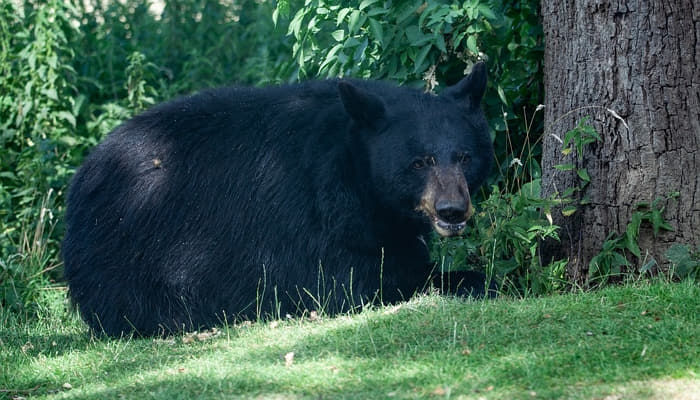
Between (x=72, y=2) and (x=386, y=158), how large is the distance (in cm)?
540

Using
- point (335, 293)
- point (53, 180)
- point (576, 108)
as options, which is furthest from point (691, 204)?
point (53, 180)

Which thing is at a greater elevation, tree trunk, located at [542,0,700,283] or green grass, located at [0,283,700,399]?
tree trunk, located at [542,0,700,283]

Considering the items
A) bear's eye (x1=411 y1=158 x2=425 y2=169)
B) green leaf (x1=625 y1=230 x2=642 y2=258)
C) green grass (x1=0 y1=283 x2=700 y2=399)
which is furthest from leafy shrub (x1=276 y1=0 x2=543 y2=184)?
green grass (x1=0 y1=283 x2=700 y2=399)

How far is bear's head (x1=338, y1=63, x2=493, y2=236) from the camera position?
5723mm

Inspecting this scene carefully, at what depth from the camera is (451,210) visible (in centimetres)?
562

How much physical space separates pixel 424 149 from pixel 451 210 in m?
0.43

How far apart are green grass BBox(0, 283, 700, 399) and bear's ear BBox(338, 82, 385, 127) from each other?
46.0 inches

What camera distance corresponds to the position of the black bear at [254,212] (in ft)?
19.7

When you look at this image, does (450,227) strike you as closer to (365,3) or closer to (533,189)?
(533,189)

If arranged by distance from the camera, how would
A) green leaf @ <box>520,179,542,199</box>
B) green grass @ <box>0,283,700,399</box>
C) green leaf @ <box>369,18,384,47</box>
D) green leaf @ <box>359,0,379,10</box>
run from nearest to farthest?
green grass @ <box>0,283,700,399</box> < green leaf @ <box>520,179,542,199</box> < green leaf @ <box>369,18,384,47</box> < green leaf @ <box>359,0,379,10</box>

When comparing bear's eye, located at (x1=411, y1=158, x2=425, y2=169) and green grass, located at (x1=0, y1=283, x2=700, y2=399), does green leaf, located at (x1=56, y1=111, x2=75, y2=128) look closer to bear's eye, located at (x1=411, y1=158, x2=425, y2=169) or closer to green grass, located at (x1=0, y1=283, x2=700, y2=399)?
green grass, located at (x1=0, y1=283, x2=700, y2=399)

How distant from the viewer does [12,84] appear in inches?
376

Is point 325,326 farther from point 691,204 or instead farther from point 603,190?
point 691,204

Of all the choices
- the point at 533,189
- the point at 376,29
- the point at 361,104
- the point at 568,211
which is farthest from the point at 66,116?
the point at 568,211
